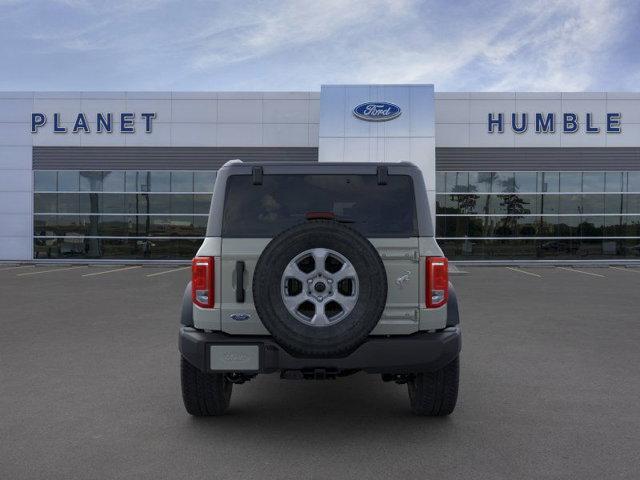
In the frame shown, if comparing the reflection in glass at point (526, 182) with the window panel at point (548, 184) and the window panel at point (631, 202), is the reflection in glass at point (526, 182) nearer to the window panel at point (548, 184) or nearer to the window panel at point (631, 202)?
the window panel at point (548, 184)

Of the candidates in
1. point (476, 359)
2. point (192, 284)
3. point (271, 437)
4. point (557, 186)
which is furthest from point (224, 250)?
point (557, 186)

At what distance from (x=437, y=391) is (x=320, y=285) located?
1.42 meters

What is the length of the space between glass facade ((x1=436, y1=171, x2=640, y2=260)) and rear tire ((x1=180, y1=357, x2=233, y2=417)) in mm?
21190

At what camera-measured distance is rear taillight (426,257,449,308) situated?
383 centimetres

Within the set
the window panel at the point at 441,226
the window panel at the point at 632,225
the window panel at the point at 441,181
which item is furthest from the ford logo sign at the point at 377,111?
the window panel at the point at 632,225

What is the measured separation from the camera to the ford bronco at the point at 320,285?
3.56 meters

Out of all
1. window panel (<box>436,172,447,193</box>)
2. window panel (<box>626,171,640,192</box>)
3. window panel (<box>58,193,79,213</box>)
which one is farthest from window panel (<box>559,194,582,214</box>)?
window panel (<box>58,193,79,213</box>)

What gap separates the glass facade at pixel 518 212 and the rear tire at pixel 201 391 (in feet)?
69.5

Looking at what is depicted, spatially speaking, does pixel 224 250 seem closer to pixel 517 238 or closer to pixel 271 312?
pixel 271 312

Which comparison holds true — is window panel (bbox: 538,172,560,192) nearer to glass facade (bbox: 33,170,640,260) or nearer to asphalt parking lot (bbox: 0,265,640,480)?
glass facade (bbox: 33,170,640,260)

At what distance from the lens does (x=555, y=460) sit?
11.8ft

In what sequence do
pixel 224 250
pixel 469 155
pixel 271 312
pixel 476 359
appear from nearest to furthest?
1. pixel 271 312
2. pixel 224 250
3. pixel 476 359
4. pixel 469 155

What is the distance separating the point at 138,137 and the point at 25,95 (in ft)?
18.3

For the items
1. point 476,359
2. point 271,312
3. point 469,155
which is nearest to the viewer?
point 271,312
